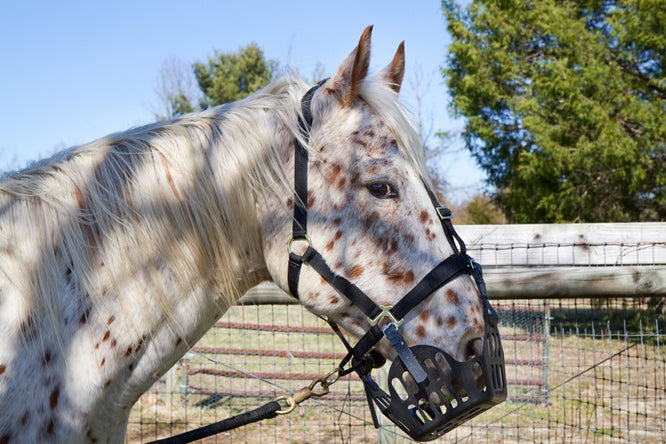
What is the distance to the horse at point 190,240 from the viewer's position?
138 centimetres

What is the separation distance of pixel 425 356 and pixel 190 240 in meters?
0.79

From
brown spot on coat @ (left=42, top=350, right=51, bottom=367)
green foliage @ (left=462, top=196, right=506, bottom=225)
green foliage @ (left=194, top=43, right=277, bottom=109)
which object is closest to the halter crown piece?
brown spot on coat @ (left=42, top=350, right=51, bottom=367)

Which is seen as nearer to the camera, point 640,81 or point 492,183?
point 640,81

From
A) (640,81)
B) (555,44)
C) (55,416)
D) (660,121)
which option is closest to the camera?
(55,416)

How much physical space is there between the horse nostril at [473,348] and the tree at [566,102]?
9.42 meters

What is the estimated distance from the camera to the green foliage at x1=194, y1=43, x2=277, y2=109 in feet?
93.4

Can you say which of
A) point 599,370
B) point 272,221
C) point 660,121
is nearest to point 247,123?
point 272,221

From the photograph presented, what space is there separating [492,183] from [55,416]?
1247 centimetres

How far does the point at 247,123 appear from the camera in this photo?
163 cm

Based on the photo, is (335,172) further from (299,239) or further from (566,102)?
(566,102)

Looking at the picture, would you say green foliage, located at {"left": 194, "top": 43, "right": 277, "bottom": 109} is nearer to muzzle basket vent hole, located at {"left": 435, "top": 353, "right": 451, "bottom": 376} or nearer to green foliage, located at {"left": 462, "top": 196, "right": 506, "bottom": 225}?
green foliage, located at {"left": 462, "top": 196, "right": 506, "bottom": 225}

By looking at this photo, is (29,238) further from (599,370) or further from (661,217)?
(661,217)

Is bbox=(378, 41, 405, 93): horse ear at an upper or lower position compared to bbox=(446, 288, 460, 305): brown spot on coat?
upper

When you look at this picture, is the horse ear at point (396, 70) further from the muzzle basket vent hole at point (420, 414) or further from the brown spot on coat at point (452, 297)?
the muzzle basket vent hole at point (420, 414)
